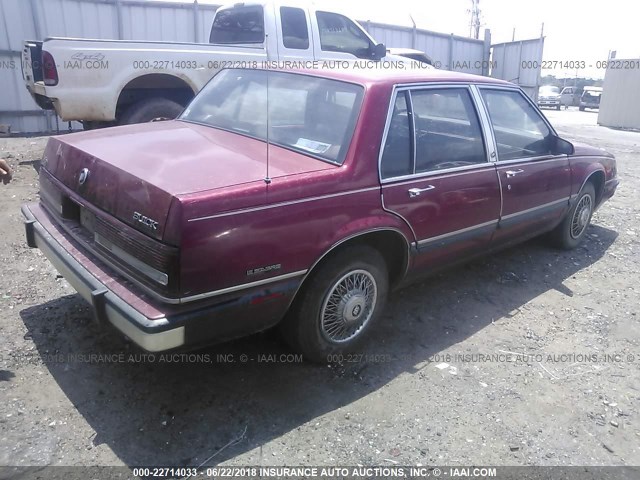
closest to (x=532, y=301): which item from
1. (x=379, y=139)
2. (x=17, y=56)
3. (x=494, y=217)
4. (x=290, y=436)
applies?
(x=494, y=217)

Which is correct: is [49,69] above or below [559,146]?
above

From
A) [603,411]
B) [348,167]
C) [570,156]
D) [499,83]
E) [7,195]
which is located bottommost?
[603,411]

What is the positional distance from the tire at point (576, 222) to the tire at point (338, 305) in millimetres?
2684

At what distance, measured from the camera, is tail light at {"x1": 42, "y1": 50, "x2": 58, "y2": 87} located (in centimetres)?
621

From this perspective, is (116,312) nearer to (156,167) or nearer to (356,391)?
(156,167)

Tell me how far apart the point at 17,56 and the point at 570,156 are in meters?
10.4

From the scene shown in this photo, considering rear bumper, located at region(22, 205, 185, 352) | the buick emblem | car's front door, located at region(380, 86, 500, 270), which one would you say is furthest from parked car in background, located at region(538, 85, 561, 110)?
rear bumper, located at region(22, 205, 185, 352)

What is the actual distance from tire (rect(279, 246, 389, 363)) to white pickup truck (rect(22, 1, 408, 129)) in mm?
3335

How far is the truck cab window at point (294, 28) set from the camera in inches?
296

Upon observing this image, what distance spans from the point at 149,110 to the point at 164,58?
69 centimetres

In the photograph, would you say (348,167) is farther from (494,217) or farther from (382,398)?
(494,217)

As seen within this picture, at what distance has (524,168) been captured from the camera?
423 centimetres

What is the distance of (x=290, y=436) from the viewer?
267 centimetres

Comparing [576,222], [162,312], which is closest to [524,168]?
[576,222]
